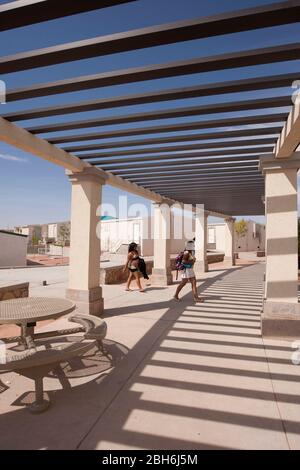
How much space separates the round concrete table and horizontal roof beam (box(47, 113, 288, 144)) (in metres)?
2.85

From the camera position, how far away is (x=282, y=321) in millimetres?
5168

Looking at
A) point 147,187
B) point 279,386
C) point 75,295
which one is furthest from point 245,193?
point 279,386

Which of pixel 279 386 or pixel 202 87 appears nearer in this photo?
pixel 279 386

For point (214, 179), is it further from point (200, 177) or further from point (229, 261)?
point (229, 261)

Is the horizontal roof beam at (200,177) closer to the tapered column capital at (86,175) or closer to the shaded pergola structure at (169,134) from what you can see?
the shaded pergola structure at (169,134)

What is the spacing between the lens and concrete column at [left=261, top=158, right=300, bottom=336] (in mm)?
5230

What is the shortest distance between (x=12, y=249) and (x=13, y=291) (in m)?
19.6

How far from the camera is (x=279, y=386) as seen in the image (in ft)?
11.2

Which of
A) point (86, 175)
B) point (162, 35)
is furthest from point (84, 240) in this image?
point (162, 35)

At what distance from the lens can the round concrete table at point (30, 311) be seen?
10.8ft

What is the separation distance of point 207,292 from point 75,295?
473cm

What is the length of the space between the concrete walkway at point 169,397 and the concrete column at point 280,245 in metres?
0.49

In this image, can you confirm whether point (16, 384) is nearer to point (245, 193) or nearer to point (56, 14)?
point (56, 14)

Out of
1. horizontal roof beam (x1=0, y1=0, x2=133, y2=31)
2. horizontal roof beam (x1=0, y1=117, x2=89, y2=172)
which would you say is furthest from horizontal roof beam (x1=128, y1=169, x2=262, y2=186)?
horizontal roof beam (x1=0, y1=0, x2=133, y2=31)
